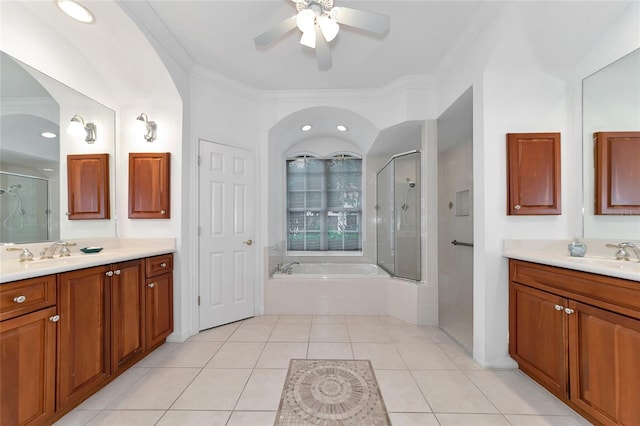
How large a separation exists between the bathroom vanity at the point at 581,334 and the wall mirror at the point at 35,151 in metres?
3.38

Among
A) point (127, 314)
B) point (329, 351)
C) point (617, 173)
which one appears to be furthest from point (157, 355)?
point (617, 173)

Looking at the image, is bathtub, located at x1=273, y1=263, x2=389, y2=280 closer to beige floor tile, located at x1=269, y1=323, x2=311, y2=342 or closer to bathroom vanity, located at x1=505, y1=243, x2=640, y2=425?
beige floor tile, located at x1=269, y1=323, x2=311, y2=342

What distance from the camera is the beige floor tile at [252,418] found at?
1464mm

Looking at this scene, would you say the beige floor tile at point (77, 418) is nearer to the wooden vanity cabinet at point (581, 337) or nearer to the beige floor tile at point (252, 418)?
the beige floor tile at point (252, 418)

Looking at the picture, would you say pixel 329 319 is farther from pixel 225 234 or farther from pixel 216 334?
pixel 225 234

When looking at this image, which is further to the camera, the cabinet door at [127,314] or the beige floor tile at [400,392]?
the cabinet door at [127,314]

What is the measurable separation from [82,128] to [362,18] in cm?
236

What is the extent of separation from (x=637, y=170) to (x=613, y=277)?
948 mm

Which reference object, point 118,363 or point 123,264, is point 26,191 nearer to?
point 123,264

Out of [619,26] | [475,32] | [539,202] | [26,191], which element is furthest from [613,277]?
[26,191]

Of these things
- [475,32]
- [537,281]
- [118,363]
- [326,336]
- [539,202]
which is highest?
[475,32]

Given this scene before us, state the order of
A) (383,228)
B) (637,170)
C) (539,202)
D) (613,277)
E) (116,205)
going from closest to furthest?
(613,277)
(637,170)
(539,202)
(116,205)
(383,228)

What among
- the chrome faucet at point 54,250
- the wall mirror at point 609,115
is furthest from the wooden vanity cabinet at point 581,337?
the chrome faucet at point 54,250

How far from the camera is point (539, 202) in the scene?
6.57 feet
